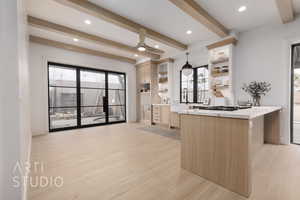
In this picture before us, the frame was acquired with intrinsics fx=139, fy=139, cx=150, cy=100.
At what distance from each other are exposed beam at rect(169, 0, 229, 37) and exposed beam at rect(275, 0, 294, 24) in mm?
1039

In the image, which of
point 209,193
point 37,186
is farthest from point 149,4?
point 37,186

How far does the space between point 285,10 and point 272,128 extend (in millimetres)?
2443

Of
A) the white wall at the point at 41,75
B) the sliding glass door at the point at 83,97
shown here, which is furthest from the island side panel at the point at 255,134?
the white wall at the point at 41,75

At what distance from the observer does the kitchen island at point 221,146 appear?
1.50 metres

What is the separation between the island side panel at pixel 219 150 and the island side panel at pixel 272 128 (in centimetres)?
246

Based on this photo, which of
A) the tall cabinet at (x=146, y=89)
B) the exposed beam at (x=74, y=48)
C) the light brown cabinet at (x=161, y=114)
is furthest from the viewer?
the tall cabinet at (x=146, y=89)

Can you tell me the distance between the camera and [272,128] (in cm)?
324

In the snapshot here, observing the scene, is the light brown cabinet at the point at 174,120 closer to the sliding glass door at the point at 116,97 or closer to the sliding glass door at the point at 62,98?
the sliding glass door at the point at 116,97

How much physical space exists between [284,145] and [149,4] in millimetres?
4113

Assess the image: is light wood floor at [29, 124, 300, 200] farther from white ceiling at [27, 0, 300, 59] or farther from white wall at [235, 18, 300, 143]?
white ceiling at [27, 0, 300, 59]

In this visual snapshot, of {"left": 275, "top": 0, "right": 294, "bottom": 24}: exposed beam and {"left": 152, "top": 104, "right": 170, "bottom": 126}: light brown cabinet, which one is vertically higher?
{"left": 275, "top": 0, "right": 294, "bottom": 24}: exposed beam

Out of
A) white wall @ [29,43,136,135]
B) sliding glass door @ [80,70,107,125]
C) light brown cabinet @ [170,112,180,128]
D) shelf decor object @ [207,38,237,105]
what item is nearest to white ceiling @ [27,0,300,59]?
shelf decor object @ [207,38,237,105]

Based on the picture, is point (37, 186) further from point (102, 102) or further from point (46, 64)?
point (102, 102)

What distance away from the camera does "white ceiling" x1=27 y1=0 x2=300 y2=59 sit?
2.59 m
